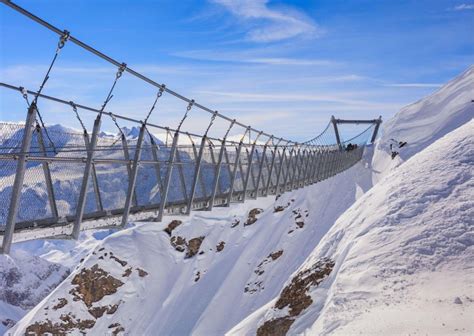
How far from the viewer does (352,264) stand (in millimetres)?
10727

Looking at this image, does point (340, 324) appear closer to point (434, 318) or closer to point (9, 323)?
point (434, 318)

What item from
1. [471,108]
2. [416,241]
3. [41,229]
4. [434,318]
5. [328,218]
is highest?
[471,108]

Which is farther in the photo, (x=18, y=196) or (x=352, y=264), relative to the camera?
(x=352, y=264)

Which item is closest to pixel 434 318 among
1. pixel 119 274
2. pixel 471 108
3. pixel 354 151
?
pixel 471 108

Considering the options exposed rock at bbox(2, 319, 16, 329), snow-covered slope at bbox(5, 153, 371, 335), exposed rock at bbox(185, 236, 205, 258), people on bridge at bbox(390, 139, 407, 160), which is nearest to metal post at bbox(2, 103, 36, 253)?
people on bridge at bbox(390, 139, 407, 160)

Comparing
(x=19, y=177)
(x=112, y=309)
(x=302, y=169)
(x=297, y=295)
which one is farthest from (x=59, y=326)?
(x=19, y=177)

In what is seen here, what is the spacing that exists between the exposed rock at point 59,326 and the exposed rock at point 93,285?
341cm

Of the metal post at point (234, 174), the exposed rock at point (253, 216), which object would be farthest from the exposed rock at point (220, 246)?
the metal post at point (234, 174)

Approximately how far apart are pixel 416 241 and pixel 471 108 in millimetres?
38119

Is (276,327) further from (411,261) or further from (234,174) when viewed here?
(411,261)

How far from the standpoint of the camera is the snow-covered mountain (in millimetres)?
8930

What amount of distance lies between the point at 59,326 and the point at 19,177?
332 feet

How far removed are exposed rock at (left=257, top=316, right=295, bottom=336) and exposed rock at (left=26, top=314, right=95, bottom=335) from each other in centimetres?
8673

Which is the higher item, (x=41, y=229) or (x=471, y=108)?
(x=471, y=108)
